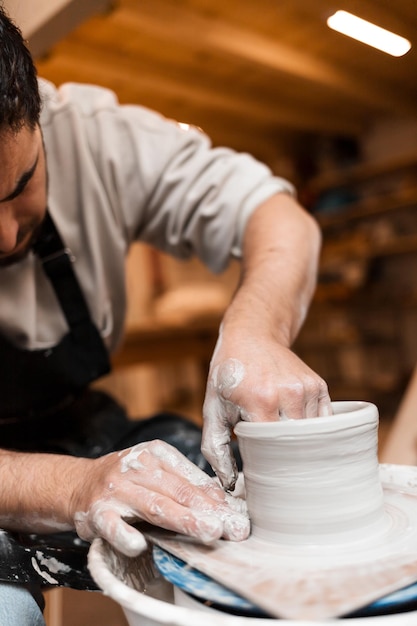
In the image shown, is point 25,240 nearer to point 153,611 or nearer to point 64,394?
point 64,394

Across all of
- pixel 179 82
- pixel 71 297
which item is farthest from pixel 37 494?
pixel 179 82

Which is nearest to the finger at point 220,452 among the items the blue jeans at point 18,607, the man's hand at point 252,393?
the man's hand at point 252,393

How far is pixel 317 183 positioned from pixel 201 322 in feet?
6.89

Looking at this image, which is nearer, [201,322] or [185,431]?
[185,431]

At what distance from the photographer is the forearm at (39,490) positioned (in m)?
0.70

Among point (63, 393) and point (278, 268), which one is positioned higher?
point (278, 268)

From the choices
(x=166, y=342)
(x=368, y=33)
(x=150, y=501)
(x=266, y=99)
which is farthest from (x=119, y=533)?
(x=166, y=342)

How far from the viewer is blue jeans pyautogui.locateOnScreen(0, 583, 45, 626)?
0.62 metres

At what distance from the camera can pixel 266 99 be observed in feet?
4.48

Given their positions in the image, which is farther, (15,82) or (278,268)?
(278,268)

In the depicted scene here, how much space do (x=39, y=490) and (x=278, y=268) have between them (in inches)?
20.7

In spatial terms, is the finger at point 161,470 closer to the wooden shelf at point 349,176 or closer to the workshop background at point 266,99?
the workshop background at point 266,99

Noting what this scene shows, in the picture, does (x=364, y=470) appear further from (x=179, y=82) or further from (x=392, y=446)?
(x=179, y=82)

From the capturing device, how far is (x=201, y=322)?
2.87 m
